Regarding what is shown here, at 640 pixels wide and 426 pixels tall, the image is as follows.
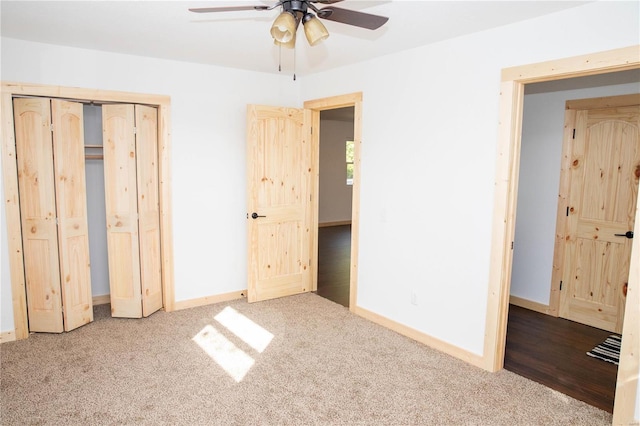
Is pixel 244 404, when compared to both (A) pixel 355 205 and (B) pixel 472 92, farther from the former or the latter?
(B) pixel 472 92

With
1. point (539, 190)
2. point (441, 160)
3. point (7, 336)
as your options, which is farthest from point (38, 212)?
point (539, 190)

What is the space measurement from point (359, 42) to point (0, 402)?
11.7 ft

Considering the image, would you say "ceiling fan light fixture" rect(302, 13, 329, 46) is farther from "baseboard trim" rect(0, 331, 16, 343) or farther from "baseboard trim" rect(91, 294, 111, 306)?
"baseboard trim" rect(91, 294, 111, 306)

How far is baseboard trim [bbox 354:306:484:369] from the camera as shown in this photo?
3182mm

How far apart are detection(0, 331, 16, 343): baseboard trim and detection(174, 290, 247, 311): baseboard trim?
1355 millimetres

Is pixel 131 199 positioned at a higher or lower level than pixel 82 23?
lower

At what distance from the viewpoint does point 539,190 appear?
445 cm

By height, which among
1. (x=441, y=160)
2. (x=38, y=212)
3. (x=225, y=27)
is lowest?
(x=38, y=212)

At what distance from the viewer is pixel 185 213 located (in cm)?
425

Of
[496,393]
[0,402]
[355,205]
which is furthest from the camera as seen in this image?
[355,205]

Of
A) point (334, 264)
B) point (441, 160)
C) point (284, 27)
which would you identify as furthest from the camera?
point (334, 264)

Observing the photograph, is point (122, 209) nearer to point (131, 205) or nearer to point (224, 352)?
point (131, 205)

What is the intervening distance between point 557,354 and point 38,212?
4.58 meters

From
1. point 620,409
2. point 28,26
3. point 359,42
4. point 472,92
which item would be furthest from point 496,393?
point 28,26
